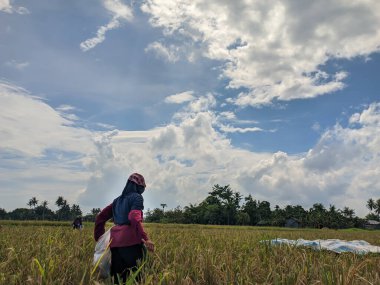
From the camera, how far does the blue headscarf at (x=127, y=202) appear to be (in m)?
5.34

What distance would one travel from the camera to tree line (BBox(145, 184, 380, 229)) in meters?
94.8

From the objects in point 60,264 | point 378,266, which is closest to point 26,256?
point 60,264

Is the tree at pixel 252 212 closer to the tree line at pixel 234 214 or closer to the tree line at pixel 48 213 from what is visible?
the tree line at pixel 234 214

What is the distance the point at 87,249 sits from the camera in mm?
7098

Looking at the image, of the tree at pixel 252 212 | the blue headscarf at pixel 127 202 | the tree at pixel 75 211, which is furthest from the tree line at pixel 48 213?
the blue headscarf at pixel 127 202

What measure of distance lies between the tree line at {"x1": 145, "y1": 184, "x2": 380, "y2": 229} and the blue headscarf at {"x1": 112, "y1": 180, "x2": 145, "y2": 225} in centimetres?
8805

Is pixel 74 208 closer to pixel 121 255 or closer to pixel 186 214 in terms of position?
pixel 186 214

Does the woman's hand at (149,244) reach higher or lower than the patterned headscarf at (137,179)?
lower

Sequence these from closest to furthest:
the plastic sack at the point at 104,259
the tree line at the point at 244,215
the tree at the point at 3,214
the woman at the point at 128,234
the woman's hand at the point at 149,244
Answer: the woman's hand at the point at 149,244
the plastic sack at the point at 104,259
the woman at the point at 128,234
the tree line at the point at 244,215
the tree at the point at 3,214

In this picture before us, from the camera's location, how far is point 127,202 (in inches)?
214

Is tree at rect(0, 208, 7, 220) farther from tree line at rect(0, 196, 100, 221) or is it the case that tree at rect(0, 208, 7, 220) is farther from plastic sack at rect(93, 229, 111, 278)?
plastic sack at rect(93, 229, 111, 278)

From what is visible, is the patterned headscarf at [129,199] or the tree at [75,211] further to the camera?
the tree at [75,211]

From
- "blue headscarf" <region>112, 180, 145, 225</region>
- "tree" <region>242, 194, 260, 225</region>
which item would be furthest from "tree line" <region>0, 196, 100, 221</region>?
"blue headscarf" <region>112, 180, 145, 225</region>

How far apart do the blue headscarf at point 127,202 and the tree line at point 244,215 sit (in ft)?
289
